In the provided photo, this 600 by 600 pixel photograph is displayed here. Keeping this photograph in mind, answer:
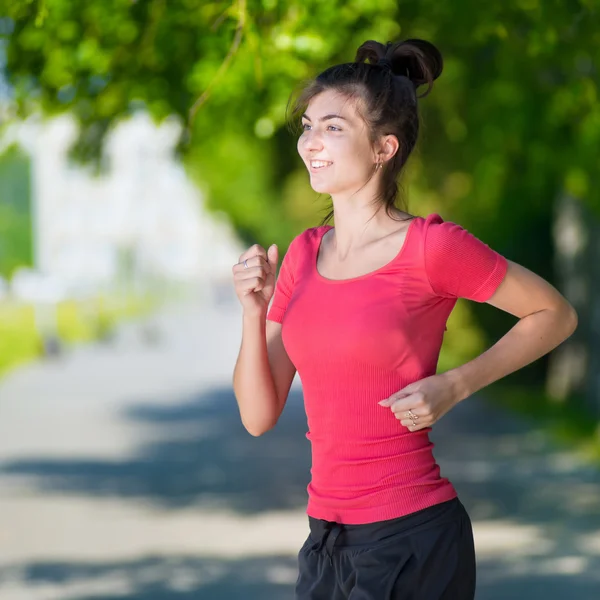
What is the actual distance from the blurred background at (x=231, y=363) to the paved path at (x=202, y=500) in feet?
0.08

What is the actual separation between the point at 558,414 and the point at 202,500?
536 cm

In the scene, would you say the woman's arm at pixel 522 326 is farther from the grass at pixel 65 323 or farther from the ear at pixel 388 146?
the grass at pixel 65 323

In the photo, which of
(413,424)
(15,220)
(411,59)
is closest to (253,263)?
(413,424)

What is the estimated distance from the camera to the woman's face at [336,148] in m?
2.87

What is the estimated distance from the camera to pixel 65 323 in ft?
91.6

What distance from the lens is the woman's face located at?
2.87 metres

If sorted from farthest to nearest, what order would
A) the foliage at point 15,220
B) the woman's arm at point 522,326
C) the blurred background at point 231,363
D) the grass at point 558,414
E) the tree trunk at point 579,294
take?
the foliage at point 15,220
the tree trunk at point 579,294
the grass at point 558,414
the blurred background at point 231,363
the woman's arm at point 522,326

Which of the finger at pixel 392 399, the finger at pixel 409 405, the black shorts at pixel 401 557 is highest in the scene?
the finger at pixel 392 399

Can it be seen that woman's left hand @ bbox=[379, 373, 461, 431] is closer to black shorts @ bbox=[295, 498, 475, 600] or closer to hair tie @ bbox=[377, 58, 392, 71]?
black shorts @ bbox=[295, 498, 475, 600]

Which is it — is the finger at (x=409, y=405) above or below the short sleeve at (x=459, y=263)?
below

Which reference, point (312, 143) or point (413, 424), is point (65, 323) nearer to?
point (312, 143)

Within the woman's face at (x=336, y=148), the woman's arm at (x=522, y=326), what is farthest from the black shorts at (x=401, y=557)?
the woman's face at (x=336, y=148)

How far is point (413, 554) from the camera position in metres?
2.75

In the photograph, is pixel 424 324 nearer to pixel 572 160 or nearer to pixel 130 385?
pixel 572 160
